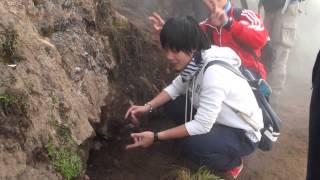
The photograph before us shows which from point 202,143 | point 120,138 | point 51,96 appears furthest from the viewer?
point 120,138

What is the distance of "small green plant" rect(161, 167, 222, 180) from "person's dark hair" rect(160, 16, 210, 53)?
→ 3.50 ft

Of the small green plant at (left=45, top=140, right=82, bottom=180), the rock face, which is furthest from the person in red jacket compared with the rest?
the small green plant at (left=45, top=140, right=82, bottom=180)

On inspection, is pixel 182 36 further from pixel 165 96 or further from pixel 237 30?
pixel 237 30

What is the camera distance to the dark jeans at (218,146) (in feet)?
12.0

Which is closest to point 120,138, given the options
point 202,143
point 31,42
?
point 202,143

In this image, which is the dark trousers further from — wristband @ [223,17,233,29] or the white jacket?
wristband @ [223,17,233,29]

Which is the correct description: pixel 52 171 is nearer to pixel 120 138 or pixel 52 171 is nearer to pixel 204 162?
pixel 120 138

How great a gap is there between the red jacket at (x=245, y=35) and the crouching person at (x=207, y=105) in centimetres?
54

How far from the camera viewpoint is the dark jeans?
144 inches

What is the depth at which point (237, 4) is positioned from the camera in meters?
8.27

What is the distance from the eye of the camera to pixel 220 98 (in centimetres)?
332

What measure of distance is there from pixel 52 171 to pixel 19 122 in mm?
410

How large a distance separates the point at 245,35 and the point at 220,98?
3.44 ft

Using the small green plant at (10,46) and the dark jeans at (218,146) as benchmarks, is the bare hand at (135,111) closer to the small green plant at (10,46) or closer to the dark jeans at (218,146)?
the dark jeans at (218,146)
